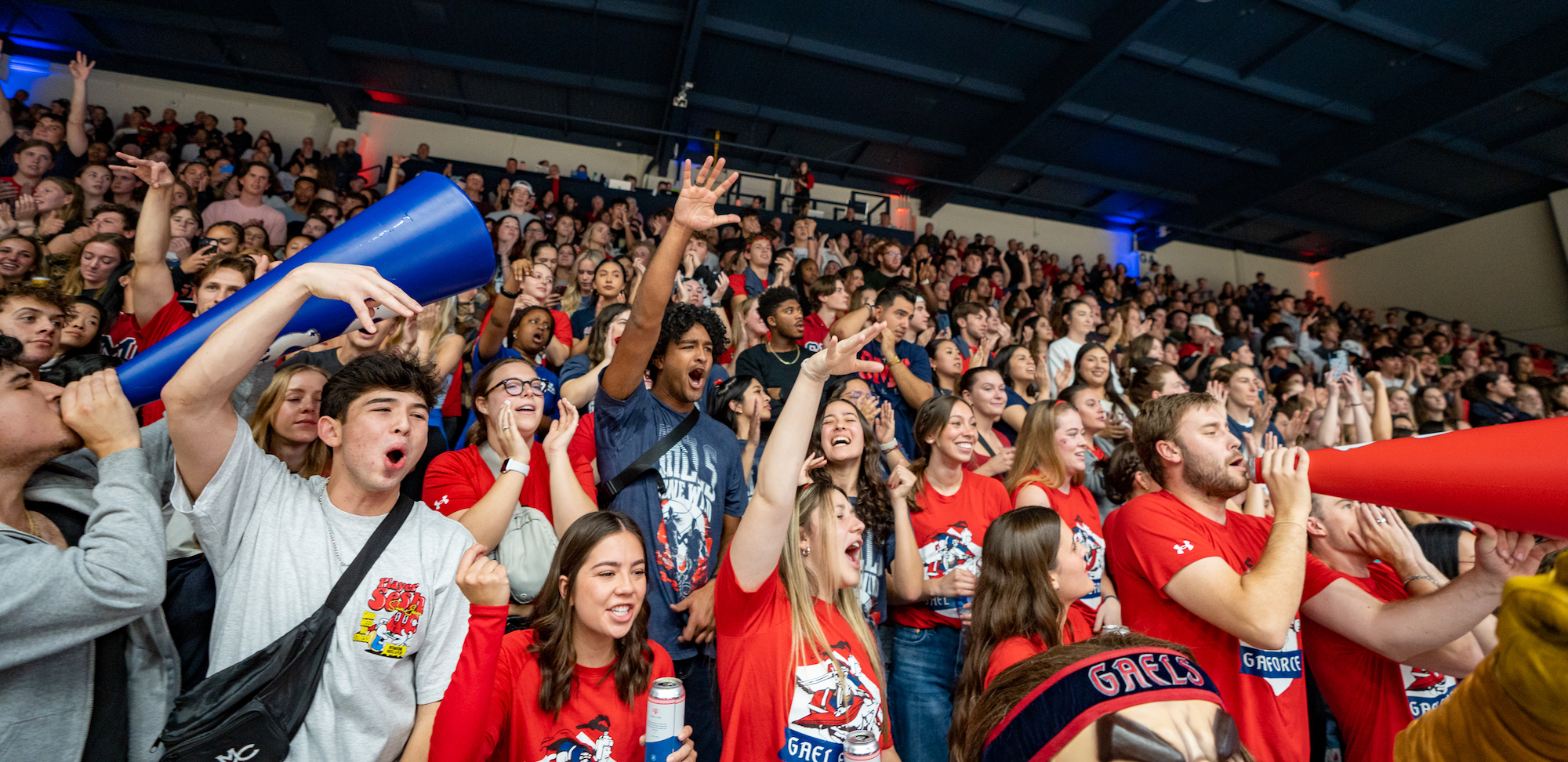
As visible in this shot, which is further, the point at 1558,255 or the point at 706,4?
the point at 1558,255

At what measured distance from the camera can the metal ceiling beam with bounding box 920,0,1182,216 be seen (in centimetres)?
859

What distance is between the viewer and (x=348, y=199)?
20.9 feet

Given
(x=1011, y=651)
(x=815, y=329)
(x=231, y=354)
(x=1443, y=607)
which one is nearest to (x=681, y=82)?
(x=815, y=329)

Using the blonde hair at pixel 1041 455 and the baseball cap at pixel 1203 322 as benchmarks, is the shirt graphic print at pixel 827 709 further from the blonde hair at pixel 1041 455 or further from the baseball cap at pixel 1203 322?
the baseball cap at pixel 1203 322

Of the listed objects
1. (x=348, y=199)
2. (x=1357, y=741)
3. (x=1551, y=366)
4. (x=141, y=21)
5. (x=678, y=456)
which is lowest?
(x=1357, y=741)

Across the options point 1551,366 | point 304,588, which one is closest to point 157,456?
point 304,588

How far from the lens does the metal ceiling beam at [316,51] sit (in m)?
9.12

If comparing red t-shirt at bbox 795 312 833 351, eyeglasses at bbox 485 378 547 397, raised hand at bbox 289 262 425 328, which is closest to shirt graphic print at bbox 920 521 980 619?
eyeglasses at bbox 485 378 547 397

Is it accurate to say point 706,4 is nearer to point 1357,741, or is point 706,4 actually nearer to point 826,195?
point 826,195

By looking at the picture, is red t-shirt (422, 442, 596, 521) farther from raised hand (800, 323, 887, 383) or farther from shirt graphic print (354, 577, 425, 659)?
raised hand (800, 323, 887, 383)

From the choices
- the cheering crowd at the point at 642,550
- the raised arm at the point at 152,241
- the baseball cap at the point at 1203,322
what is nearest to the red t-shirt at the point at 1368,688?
the cheering crowd at the point at 642,550

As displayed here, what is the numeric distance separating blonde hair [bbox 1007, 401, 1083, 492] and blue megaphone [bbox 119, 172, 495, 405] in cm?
234

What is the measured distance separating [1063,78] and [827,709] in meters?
10.4

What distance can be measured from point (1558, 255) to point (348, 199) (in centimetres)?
1884
